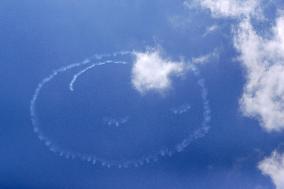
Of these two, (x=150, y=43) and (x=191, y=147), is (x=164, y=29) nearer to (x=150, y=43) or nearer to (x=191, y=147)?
(x=150, y=43)

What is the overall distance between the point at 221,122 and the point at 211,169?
1402mm

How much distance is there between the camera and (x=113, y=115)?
1602cm

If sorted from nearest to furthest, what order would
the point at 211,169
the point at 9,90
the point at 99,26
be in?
the point at 211,169, the point at 9,90, the point at 99,26

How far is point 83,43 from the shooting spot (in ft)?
56.3

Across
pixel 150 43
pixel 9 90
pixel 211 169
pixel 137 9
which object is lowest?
pixel 211 169

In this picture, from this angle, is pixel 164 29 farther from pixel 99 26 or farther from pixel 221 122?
pixel 221 122

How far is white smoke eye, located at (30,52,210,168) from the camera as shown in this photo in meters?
15.5

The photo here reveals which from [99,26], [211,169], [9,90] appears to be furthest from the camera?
[99,26]

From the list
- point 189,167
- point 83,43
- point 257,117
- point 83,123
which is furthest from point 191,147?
point 83,43

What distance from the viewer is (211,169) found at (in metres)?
15.3

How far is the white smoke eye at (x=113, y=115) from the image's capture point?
15.5m

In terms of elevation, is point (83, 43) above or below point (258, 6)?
below

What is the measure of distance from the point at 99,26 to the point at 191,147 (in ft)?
15.7

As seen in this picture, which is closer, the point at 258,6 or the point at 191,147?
the point at 191,147
